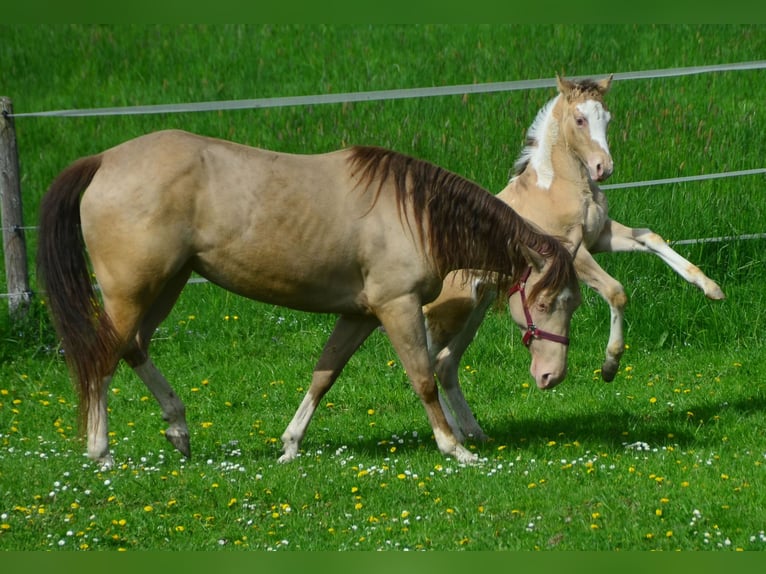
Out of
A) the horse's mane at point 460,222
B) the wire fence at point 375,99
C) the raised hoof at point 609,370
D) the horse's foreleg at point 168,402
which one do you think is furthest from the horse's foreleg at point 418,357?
the wire fence at point 375,99

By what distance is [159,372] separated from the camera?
700 centimetres

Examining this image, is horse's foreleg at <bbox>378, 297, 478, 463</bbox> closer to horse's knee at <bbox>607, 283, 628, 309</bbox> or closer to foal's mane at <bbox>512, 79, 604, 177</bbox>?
horse's knee at <bbox>607, 283, 628, 309</bbox>

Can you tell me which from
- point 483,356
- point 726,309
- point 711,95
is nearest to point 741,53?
point 711,95

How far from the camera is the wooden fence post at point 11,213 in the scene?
9.30 m

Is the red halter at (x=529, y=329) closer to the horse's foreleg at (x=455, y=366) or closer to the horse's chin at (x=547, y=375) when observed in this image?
the horse's chin at (x=547, y=375)

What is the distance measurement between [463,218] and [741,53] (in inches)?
346

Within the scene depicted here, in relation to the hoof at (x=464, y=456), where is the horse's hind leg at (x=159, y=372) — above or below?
above

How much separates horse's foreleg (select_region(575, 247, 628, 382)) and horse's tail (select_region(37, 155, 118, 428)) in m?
3.09

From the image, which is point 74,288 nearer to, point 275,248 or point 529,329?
point 275,248

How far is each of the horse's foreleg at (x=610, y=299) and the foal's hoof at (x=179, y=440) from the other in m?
2.71

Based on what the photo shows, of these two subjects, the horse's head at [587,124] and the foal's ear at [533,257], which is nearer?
the foal's ear at [533,257]

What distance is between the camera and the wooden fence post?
9305mm

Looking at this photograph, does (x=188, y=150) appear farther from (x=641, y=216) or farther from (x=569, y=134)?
(x=641, y=216)

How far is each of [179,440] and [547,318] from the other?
230 cm
